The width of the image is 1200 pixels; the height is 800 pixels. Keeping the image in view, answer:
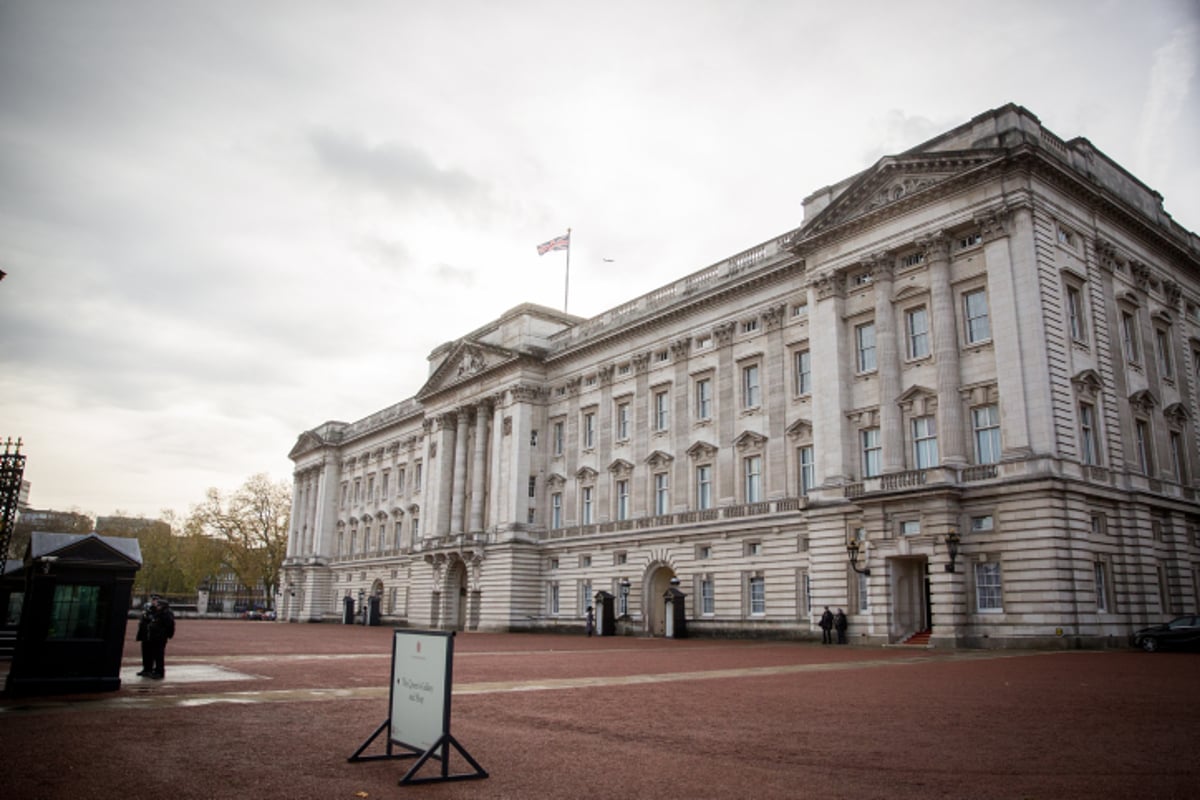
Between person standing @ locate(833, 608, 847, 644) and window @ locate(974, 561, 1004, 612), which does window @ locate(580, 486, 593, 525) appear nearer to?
person standing @ locate(833, 608, 847, 644)

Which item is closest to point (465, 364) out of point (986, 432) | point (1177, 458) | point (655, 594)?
point (655, 594)

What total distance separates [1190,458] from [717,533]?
23.2 m

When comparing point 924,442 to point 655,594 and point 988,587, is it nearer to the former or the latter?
point 988,587

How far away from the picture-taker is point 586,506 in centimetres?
6000

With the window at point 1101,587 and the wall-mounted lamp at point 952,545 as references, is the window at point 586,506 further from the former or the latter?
the window at point 1101,587

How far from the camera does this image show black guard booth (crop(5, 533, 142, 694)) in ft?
51.4

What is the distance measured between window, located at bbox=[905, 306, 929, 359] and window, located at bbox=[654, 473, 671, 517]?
60.8 ft

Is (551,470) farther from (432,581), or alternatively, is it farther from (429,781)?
(429,781)

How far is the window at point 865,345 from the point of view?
A: 137 feet

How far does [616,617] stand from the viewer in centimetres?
5438

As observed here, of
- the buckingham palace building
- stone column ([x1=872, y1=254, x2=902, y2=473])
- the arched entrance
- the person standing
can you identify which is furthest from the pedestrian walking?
the arched entrance

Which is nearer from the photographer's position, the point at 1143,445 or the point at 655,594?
the point at 1143,445

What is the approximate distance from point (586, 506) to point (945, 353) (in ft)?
94.8

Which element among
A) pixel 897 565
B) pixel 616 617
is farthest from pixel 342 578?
pixel 897 565
